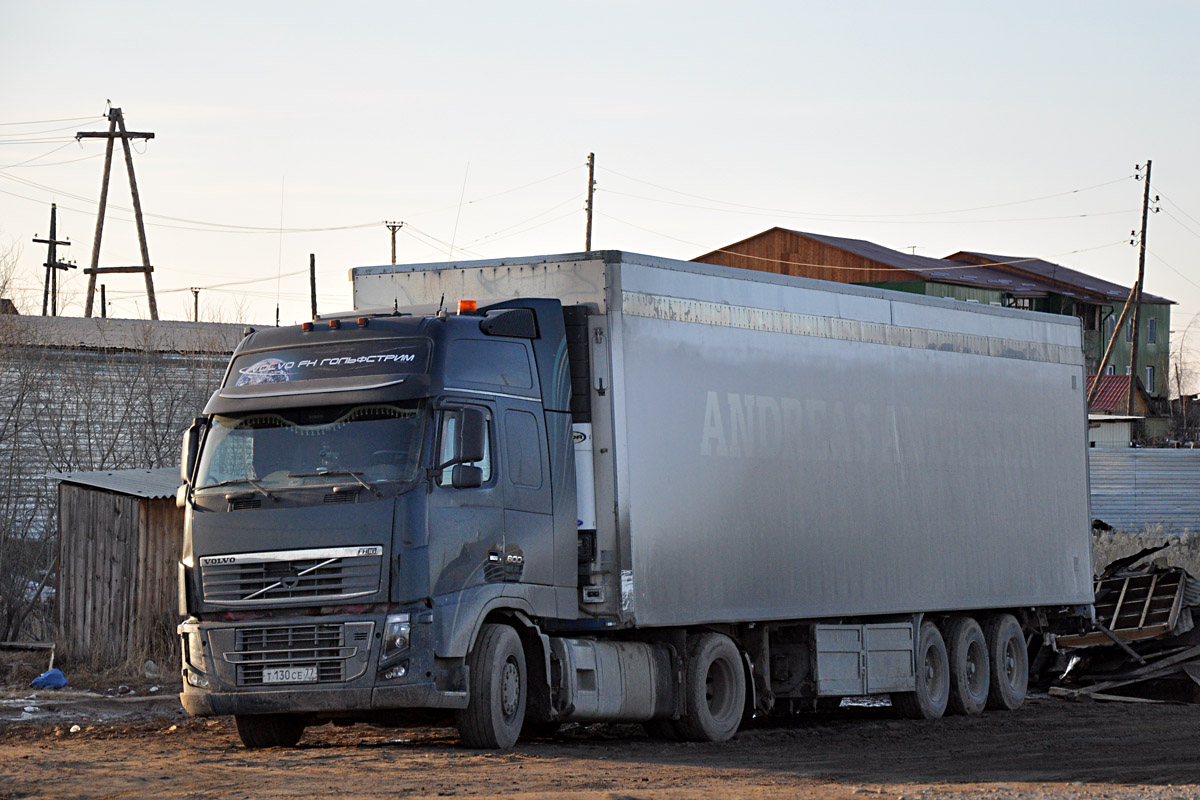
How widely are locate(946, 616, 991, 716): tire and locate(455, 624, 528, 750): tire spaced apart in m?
6.95

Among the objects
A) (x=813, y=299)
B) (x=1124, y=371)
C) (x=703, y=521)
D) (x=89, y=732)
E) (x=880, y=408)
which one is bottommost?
(x=89, y=732)

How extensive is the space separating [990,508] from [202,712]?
9.42 metres

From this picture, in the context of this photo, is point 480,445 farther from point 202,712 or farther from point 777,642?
point 777,642

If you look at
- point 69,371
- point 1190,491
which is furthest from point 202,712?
point 1190,491

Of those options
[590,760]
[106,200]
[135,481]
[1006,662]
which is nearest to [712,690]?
[590,760]

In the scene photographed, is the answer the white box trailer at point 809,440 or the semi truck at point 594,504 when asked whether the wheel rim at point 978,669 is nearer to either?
the semi truck at point 594,504

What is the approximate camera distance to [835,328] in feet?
51.5

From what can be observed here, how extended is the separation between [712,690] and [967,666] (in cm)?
448

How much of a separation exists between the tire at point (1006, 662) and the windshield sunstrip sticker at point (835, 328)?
3.12 meters

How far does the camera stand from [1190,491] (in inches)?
1810

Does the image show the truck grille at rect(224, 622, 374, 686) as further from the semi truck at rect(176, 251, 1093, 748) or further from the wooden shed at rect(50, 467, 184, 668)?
the wooden shed at rect(50, 467, 184, 668)

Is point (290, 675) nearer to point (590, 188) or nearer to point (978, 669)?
point (978, 669)

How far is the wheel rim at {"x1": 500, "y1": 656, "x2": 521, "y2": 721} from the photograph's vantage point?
39.4 feet

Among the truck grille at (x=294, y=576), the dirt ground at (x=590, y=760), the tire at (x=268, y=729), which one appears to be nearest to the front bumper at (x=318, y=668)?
the truck grille at (x=294, y=576)
